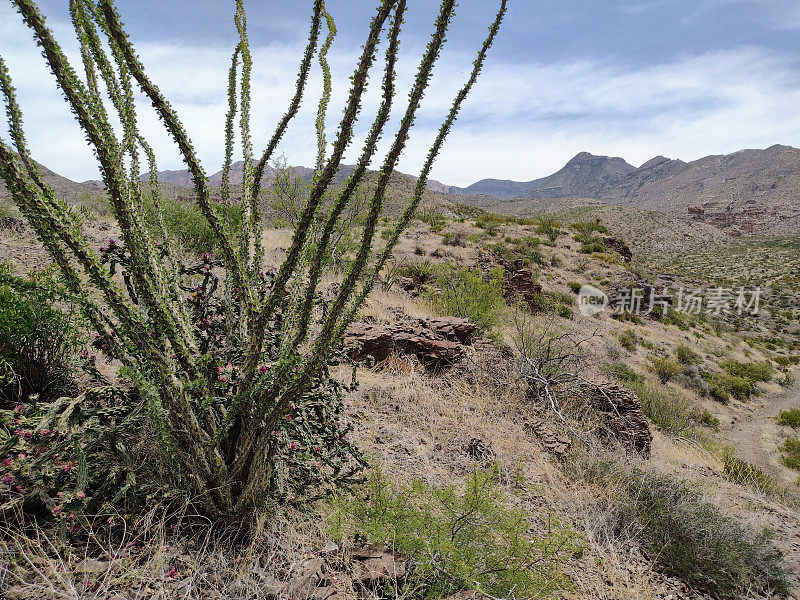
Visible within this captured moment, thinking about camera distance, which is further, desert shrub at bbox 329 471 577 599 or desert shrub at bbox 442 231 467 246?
desert shrub at bbox 442 231 467 246

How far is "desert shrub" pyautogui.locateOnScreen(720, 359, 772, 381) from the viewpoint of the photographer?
15.1m

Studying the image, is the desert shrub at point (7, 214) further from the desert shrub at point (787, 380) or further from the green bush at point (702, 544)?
the desert shrub at point (787, 380)

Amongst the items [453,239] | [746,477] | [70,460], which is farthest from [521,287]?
[70,460]

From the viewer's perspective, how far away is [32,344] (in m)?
2.60

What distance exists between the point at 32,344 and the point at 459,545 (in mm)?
3068

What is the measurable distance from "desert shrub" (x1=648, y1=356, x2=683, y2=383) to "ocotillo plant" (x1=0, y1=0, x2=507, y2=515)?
13649 millimetres

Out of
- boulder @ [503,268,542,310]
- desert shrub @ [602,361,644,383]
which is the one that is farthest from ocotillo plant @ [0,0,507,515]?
boulder @ [503,268,542,310]

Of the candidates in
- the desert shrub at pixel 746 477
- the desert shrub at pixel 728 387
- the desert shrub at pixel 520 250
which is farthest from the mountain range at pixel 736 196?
the desert shrub at pixel 746 477

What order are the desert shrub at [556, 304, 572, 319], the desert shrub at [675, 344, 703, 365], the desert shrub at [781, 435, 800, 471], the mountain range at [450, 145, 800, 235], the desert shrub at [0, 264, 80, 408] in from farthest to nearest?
1. the mountain range at [450, 145, 800, 235]
2. the desert shrub at [675, 344, 703, 365]
3. the desert shrub at [556, 304, 572, 319]
4. the desert shrub at [781, 435, 800, 471]
5. the desert shrub at [0, 264, 80, 408]

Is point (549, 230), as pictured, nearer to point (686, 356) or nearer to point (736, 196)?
point (686, 356)

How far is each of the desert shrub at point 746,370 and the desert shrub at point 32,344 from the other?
1970 centimetres

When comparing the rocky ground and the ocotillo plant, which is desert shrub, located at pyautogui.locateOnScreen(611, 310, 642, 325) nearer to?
Answer: the rocky ground

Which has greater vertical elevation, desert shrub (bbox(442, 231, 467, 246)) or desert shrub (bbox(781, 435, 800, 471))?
desert shrub (bbox(442, 231, 467, 246))

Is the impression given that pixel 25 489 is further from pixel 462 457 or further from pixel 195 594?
pixel 462 457
